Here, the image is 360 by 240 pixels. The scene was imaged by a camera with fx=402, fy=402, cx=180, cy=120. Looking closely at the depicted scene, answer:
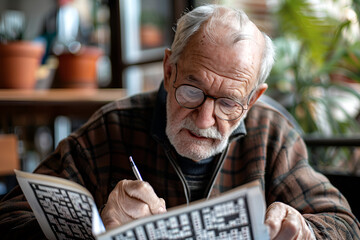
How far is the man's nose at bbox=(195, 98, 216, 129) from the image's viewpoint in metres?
1.07

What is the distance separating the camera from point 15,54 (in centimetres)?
201

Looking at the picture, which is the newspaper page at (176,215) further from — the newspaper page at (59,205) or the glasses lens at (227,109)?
the glasses lens at (227,109)

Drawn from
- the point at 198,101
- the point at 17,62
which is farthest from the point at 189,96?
the point at 17,62

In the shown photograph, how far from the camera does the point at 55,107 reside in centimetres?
210

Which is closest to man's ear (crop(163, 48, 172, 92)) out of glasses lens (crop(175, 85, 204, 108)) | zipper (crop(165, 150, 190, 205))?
glasses lens (crop(175, 85, 204, 108))

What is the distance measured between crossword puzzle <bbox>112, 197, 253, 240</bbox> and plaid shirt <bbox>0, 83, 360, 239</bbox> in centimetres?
51

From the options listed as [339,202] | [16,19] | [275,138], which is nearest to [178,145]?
[275,138]

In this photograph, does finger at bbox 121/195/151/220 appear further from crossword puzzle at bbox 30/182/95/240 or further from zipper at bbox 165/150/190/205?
zipper at bbox 165/150/190/205

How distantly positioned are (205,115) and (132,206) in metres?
0.35

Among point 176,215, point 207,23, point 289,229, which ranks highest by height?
point 207,23

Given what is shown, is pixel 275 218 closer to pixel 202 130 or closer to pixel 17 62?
pixel 202 130

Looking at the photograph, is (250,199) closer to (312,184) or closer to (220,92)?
(220,92)

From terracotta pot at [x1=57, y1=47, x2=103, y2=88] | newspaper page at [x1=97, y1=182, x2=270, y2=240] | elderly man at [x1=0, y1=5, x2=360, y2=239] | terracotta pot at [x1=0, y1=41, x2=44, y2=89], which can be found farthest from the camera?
terracotta pot at [x1=57, y1=47, x2=103, y2=88]

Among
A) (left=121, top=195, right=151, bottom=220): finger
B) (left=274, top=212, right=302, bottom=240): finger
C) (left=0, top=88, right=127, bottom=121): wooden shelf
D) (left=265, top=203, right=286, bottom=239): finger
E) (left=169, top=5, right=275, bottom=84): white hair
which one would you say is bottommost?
(left=0, top=88, right=127, bottom=121): wooden shelf
